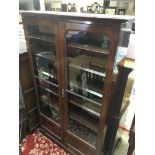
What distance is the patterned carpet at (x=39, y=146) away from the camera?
187 cm

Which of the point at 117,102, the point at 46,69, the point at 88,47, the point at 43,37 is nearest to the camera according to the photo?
the point at 88,47

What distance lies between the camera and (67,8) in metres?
2.15

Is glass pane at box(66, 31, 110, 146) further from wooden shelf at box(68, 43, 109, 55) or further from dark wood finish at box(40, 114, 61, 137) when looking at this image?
dark wood finish at box(40, 114, 61, 137)

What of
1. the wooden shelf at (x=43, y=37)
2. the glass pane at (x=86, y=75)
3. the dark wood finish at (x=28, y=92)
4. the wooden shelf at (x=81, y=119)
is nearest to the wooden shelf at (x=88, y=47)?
the glass pane at (x=86, y=75)

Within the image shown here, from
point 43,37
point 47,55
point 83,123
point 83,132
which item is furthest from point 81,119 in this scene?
point 43,37

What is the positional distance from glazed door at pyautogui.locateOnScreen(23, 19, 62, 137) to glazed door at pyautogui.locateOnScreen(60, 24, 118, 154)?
129 millimetres

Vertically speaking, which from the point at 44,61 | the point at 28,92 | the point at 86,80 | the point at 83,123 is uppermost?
the point at 44,61

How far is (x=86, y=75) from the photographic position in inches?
60.0

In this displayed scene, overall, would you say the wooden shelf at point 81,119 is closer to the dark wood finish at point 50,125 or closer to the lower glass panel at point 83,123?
the lower glass panel at point 83,123

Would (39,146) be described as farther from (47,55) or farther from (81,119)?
(47,55)

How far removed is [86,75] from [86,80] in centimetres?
5
